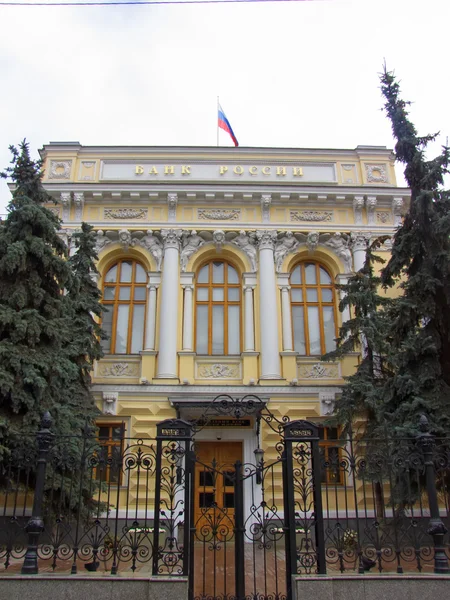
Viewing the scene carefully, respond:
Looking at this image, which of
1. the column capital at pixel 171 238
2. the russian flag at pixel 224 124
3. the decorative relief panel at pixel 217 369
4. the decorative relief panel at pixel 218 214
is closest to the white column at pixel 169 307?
the column capital at pixel 171 238

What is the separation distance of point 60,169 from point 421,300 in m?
14.1

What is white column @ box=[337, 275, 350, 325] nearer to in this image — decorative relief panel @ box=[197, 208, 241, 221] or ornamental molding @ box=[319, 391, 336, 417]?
ornamental molding @ box=[319, 391, 336, 417]

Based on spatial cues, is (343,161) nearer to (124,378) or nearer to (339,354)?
(339,354)

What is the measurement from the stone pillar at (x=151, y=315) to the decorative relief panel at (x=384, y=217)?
843 cm

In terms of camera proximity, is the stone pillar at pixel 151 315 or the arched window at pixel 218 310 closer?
the stone pillar at pixel 151 315

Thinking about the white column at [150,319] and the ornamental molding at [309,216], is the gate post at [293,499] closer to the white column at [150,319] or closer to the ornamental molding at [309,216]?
the white column at [150,319]

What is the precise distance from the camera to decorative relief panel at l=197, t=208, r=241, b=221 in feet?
→ 63.1

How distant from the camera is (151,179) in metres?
19.8

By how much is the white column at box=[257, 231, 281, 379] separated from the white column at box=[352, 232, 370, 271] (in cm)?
289

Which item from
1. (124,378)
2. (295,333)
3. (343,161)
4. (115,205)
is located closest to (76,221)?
(115,205)

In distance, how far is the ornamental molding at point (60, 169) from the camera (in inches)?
776

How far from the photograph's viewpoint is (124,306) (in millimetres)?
18688

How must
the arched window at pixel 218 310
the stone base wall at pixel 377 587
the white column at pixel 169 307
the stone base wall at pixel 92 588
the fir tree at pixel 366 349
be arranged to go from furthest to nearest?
the arched window at pixel 218 310, the white column at pixel 169 307, the fir tree at pixel 366 349, the stone base wall at pixel 377 587, the stone base wall at pixel 92 588

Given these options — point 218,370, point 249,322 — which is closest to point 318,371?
point 249,322
